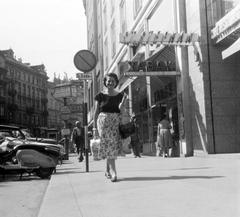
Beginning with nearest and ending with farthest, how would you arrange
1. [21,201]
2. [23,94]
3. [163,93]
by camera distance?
1. [21,201]
2. [163,93]
3. [23,94]

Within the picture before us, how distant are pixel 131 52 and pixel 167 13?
20.9 ft

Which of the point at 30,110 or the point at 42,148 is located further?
the point at 30,110

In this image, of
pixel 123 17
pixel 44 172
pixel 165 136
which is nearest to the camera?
pixel 44 172

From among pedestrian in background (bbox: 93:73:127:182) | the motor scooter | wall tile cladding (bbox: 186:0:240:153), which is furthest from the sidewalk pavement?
wall tile cladding (bbox: 186:0:240:153)

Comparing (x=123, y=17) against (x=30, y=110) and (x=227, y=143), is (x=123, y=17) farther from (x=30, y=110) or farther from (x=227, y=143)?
(x=30, y=110)

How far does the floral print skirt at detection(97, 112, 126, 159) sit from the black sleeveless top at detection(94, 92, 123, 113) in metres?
0.07

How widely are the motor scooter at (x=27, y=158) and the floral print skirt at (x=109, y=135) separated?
2952mm

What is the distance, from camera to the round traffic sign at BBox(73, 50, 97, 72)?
7891 mm

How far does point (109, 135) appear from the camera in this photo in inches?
212

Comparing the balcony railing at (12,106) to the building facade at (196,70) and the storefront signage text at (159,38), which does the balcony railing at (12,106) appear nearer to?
the building facade at (196,70)

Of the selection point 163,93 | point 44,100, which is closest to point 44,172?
point 163,93

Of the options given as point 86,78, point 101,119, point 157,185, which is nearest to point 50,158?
point 86,78

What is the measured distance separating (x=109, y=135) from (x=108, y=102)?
0.51 metres

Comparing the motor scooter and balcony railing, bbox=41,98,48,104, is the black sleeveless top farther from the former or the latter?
balcony railing, bbox=41,98,48,104
